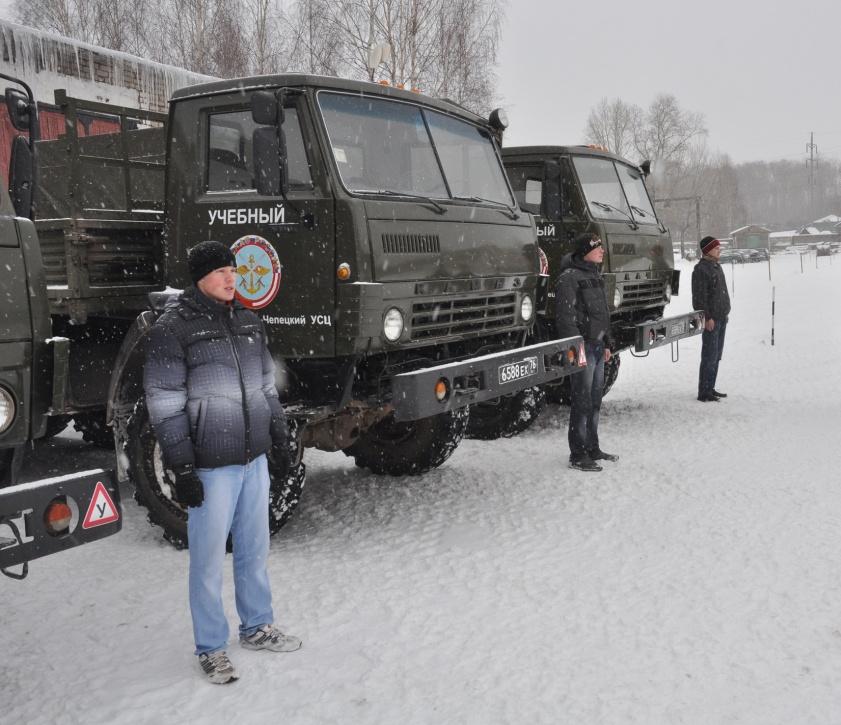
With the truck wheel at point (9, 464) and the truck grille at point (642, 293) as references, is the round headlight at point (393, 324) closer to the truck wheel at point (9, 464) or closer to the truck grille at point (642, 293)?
the truck wheel at point (9, 464)

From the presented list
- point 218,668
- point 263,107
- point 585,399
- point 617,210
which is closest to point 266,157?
point 263,107

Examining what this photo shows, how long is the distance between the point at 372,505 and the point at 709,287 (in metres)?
5.15

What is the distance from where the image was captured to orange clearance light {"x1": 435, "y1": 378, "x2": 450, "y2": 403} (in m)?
4.80

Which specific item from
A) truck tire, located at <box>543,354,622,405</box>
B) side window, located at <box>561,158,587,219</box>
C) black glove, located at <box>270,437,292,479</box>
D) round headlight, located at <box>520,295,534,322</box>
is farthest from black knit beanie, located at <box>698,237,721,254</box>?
black glove, located at <box>270,437,292,479</box>

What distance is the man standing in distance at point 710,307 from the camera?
9141 mm

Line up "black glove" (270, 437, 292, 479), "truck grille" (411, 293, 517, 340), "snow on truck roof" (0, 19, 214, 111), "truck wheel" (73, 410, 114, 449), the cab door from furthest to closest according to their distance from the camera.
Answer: "snow on truck roof" (0, 19, 214, 111) → "truck wheel" (73, 410, 114, 449) → "truck grille" (411, 293, 517, 340) → the cab door → "black glove" (270, 437, 292, 479)

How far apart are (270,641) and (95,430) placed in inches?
165

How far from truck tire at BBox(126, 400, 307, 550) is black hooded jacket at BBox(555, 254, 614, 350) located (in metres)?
2.55

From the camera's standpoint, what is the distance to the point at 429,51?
22625 millimetres

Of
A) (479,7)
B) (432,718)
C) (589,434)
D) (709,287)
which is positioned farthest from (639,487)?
(479,7)

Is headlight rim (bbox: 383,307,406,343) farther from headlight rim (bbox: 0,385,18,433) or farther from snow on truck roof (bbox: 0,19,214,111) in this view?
snow on truck roof (bbox: 0,19,214,111)

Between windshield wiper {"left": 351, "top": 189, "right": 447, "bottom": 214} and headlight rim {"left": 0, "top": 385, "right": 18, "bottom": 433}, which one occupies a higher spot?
windshield wiper {"left": 351, "top": 189, "right": 447, "bottom": 214}

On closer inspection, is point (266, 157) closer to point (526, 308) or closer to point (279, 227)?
point (279, 227)

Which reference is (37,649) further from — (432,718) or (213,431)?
(432,718)
